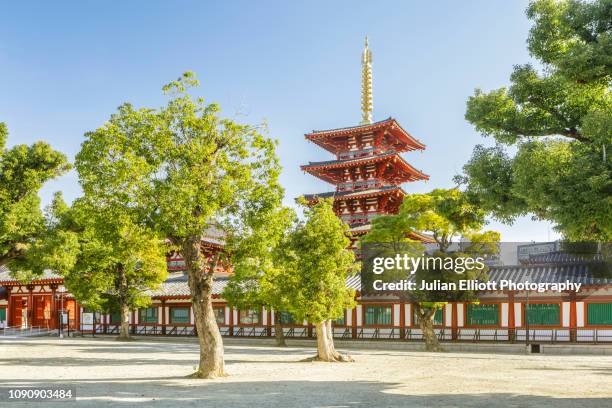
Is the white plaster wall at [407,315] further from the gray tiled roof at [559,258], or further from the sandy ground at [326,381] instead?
the sandy ground at [326,381]

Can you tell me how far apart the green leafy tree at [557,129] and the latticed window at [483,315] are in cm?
2228

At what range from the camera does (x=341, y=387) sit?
55.7 ft

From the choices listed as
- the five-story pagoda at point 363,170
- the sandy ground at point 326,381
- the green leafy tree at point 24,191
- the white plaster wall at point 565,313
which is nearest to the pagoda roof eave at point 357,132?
the five-story pagoda at point 363,170

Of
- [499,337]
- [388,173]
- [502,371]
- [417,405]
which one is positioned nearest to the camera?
[417,405]

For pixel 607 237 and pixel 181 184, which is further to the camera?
pixel 181 184

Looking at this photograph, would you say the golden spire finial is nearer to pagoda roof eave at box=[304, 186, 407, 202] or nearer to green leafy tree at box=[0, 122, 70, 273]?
pagoda roof eave at box=[304, 186, 407, 202]

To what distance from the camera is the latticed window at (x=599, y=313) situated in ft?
111

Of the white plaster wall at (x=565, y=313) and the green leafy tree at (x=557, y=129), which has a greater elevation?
the green leafy tree at (x=557, y=129)

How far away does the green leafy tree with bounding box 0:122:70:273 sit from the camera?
23.3m

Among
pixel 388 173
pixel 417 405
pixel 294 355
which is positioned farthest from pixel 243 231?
pixel 388 173

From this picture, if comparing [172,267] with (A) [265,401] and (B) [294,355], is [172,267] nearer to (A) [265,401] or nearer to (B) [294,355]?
(B) [294,355]

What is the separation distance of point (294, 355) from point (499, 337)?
12.9 meters

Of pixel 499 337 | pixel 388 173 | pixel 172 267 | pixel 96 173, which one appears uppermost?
pixel 388 173

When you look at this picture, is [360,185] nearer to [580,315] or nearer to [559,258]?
[559,258]
